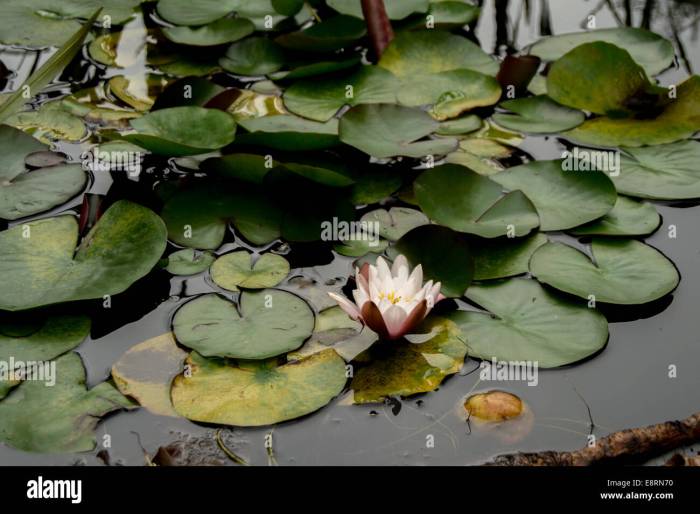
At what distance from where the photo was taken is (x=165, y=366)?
217cm

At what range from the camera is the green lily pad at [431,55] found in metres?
3.44

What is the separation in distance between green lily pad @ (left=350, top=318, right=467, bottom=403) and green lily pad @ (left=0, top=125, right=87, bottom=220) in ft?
3.89

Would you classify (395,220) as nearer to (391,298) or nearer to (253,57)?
(391,298)

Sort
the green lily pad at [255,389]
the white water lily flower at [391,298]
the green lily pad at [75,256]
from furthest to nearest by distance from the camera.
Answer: the green lily pad at [75,256], the white water lily flower at [391,298], the green lily pad at [255,389]

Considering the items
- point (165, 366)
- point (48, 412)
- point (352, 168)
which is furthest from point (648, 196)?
point (48, 412)

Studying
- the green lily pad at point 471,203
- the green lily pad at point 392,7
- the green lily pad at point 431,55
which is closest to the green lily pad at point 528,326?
the green lily pad at point 471,203

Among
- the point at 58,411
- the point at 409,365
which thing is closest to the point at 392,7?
the point at 409,365

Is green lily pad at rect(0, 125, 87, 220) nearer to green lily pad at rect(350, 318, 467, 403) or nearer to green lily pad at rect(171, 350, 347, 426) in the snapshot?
green lily pad at rect(171, 350, 347, 426)

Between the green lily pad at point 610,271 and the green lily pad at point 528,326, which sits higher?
the green lily pad at point 610,271

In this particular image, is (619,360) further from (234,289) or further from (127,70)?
(127,70)

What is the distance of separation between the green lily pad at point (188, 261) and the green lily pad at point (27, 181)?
0.48 m

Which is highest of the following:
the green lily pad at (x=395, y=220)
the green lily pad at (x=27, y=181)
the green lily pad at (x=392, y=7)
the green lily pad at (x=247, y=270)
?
the green lily pad at (x=392, y=7)

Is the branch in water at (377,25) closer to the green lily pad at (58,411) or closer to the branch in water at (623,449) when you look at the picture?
the green lily pad at (58,411)

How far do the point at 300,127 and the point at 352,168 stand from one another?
0.82ft
